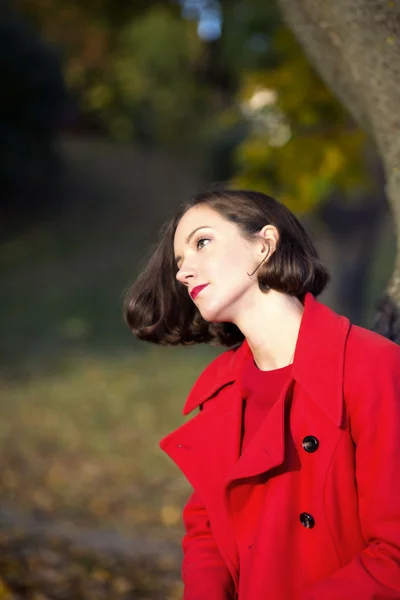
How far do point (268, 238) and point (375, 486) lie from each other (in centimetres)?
77

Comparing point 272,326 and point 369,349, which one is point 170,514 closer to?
point 272,326

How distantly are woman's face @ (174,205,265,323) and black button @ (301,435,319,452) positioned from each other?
42 centimetres

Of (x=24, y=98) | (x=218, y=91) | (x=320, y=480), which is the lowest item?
(x=320, y=480)

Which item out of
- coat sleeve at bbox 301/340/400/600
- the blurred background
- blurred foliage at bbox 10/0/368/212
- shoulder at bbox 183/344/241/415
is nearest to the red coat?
coat sleeve at bbox 301/340/400/600

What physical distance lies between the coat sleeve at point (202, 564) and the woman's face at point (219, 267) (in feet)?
2.05

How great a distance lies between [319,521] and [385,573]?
20cm

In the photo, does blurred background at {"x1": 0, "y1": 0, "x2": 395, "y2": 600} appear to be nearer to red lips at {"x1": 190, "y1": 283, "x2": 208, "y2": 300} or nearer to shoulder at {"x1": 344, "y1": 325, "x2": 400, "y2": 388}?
red lips at {"x1": 190, "y1": 283, "x2": 208, "y2": 300}

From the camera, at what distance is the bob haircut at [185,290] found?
2.05 m

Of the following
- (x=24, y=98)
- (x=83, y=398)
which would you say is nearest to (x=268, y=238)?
(x=83, y=398)

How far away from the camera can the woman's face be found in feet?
6.68

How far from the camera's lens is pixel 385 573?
168cm

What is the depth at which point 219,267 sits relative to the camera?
2045 millimetres

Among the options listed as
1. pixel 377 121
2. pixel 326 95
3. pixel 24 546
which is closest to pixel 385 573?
pixel 377 121

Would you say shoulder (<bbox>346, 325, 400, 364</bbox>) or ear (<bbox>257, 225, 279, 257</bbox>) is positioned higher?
ear (<bbox>257, 225, 279, 257</bbox>)
